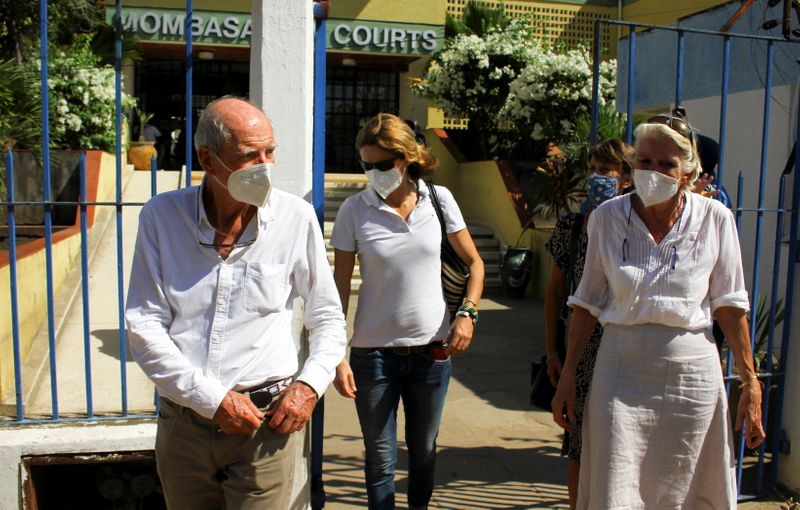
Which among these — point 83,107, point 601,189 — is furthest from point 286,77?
point 83,107

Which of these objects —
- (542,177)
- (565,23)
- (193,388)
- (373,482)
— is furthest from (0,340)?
(565,23)

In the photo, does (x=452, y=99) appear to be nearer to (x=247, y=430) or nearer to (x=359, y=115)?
(x=359, y=115)

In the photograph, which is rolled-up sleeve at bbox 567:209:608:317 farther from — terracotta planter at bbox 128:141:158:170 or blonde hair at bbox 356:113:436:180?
terracotta planter at bbox 128:141:158:170

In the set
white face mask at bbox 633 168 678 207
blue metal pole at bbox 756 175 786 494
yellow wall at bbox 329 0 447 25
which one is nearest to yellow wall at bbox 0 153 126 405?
white face mask at bbox 633 168 678 207

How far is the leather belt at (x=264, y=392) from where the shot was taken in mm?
2316

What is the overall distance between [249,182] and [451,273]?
4.33 feet

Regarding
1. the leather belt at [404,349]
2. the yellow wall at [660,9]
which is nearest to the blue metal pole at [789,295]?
the leather belt at [404,349]

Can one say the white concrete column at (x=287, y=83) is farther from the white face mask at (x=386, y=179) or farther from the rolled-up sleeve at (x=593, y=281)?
the rolled-up sleeve at (x=593, y=281)

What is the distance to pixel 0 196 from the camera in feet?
15.2

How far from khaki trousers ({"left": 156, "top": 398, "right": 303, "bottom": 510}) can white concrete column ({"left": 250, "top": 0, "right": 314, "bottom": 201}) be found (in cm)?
122

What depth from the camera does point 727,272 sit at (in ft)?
9.03

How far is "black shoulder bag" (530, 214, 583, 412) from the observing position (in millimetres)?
3260

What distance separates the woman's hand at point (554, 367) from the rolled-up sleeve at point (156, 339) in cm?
158

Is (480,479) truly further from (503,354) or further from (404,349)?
(503,354)
